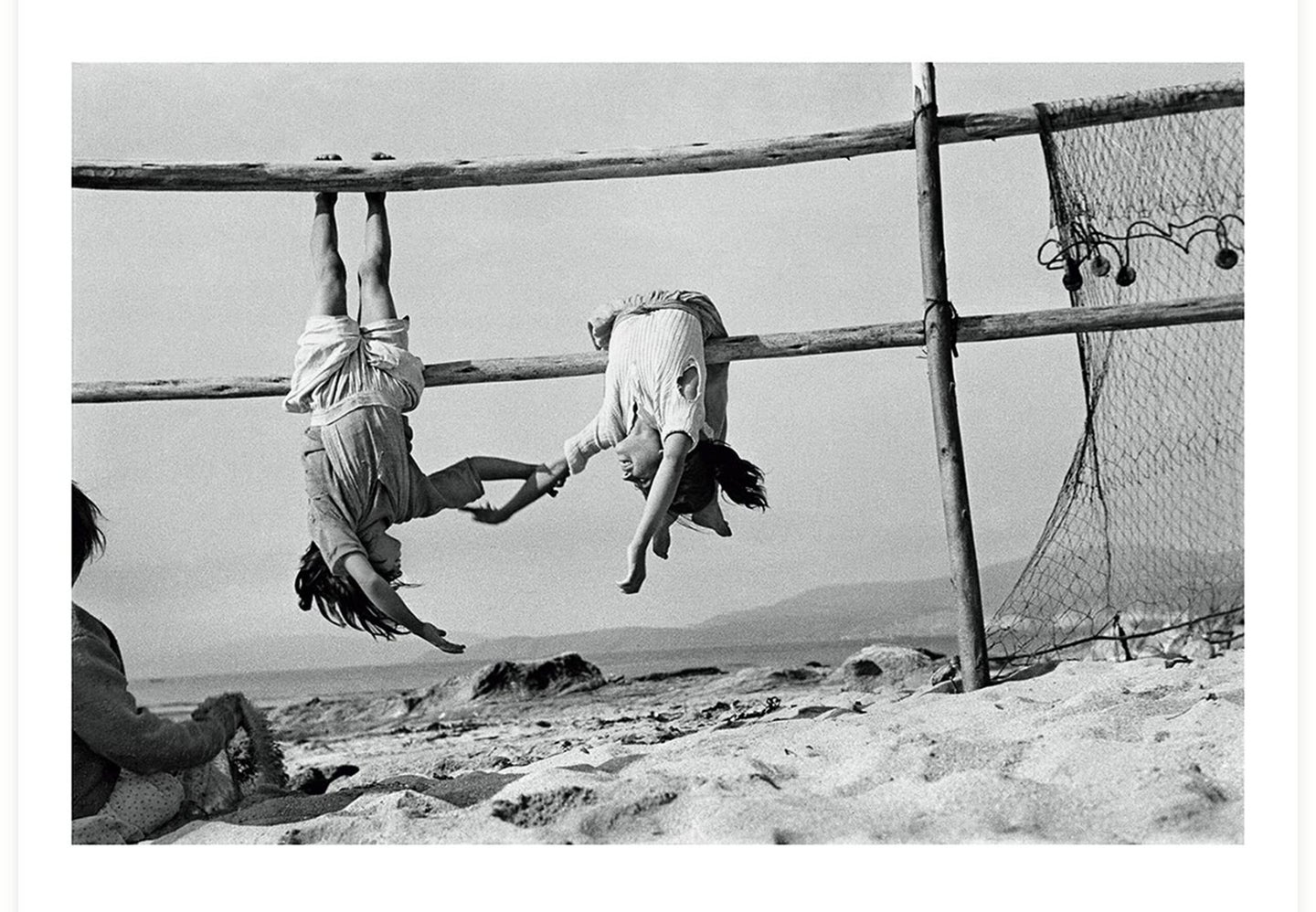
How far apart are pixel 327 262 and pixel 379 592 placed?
808mm

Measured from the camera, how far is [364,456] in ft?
11.7

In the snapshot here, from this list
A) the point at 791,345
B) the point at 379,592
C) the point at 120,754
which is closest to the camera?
the point at 120,754

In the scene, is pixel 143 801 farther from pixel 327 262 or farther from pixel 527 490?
pixel 327 262

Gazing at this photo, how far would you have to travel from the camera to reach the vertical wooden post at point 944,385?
360 centimetres

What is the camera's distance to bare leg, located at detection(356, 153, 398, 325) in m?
3.64

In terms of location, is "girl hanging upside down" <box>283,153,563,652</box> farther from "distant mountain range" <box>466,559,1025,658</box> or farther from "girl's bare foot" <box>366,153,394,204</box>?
"distant mountain range" <box>466,559,1025,658</box>

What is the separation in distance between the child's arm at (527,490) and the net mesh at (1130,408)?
3.66 feet

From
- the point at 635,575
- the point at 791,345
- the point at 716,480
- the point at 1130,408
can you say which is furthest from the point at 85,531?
the point at 1130,408

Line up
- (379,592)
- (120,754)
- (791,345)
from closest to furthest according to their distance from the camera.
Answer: (120,754)
(379,592)
(791,345)

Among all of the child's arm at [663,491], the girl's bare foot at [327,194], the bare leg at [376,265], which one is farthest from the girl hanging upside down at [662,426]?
the girl's bare foot at [327,194]

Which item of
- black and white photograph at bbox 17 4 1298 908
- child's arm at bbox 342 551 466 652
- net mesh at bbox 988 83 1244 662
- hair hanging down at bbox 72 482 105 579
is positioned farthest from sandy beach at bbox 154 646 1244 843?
hair hanging down at bbox 72 482 105 579

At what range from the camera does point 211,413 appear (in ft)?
12.0
